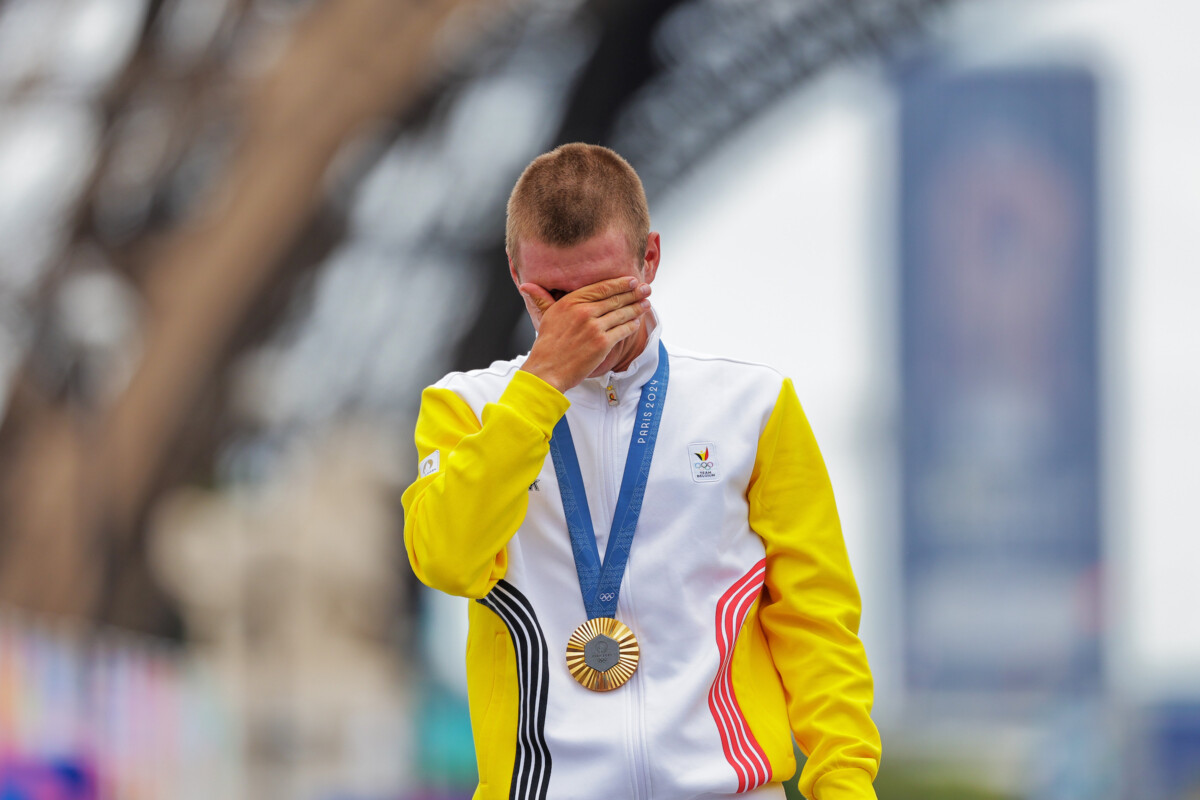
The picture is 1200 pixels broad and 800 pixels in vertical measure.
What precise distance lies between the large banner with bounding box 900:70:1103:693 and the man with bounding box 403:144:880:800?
93.2ft

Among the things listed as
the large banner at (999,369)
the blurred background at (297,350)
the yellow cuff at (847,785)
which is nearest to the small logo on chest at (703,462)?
the yellow cuff at (847,785)

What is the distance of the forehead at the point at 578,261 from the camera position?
1.88 meters

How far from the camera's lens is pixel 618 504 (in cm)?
193

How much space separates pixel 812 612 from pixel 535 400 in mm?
464

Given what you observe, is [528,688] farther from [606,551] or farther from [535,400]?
[535,400]

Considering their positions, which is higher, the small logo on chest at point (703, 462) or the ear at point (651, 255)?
the ear at point (651, 255)

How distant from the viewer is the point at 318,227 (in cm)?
897

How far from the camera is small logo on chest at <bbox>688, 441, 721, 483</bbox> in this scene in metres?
1.96

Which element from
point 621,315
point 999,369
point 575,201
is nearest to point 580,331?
point 621,315

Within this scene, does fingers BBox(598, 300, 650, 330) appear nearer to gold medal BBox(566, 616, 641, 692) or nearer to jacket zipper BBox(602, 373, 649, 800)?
jacket zipper BBox(602, 373, 649, 800)

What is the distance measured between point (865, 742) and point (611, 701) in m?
0.33

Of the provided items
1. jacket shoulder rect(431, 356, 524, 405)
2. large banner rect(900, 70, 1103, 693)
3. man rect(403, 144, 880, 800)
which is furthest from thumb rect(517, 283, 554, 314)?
large banner rect(900, 70, 1103, 693)

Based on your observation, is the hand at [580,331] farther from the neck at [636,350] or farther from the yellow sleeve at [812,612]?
the yellow sleeve at [812,612]

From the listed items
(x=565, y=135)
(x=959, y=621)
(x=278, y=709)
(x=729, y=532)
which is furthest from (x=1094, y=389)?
(x=729, y=532)
